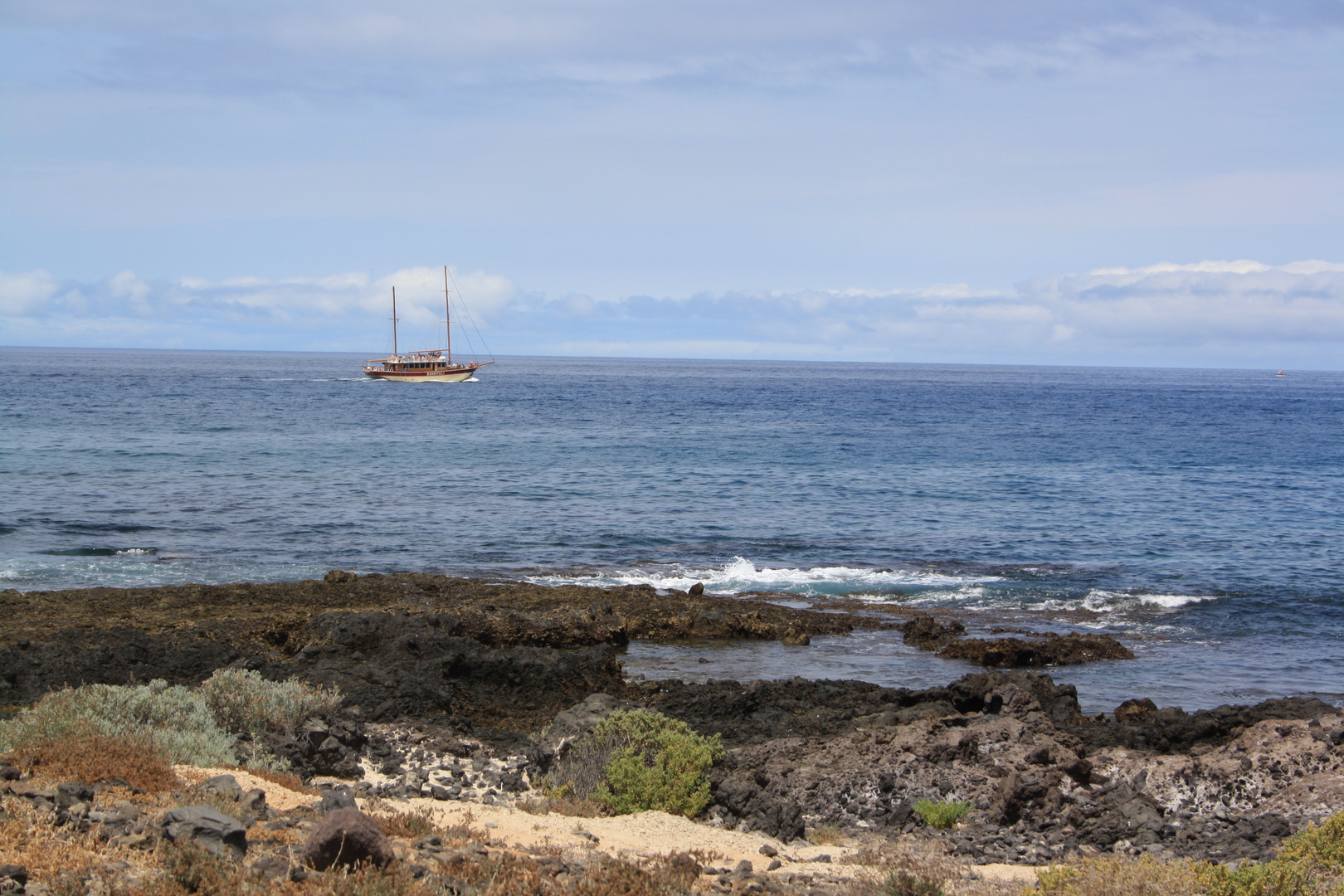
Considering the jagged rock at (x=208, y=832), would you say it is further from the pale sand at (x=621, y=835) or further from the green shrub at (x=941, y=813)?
the green shrub at (x=941, y=813)

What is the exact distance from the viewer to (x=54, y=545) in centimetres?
2447

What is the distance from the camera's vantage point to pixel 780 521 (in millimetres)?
30234

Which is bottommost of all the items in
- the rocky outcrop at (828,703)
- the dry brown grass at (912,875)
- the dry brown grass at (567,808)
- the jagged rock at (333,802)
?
the rocky outcrop at (828,703)

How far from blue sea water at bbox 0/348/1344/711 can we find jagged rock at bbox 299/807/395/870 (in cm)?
954

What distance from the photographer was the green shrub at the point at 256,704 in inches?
386

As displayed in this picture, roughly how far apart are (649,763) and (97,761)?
15.6 ft

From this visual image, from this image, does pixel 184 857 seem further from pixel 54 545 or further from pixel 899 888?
pixel 54 545

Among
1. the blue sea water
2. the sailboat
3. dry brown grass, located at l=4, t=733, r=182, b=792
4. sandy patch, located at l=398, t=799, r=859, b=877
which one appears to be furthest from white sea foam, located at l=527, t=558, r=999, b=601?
the sailboat

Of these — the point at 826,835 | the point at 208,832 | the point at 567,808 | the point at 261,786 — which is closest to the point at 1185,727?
the point at 826,835

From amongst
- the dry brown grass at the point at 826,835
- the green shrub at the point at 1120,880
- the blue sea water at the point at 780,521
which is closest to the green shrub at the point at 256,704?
the dry brown grass at the point at 826,835

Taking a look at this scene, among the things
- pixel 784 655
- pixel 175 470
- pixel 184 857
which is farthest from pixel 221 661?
pixel 175 470

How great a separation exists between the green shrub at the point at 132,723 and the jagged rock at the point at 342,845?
2.88m

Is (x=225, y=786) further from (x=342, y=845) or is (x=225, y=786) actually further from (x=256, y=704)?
(x=256, y=704)

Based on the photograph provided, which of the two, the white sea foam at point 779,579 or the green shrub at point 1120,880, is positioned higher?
the green shrub at point 1120,880
